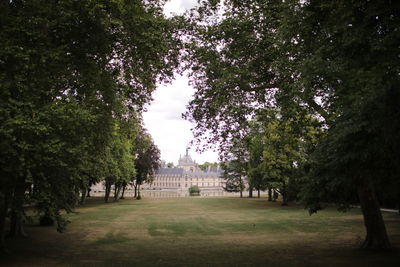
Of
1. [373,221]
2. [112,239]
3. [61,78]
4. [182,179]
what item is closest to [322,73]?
[373,221]

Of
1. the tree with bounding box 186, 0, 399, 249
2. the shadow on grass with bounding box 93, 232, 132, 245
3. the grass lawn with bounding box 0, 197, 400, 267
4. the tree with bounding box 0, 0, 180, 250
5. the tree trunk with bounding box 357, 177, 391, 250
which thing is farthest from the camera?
the shadow on grass with bounding box 93, 232, 132, 245

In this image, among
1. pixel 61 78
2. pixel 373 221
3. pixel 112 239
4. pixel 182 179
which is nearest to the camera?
pixel 61 78

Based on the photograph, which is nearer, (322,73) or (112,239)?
(322,73)

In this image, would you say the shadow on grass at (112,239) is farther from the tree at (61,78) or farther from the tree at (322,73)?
the tree at (322,73)

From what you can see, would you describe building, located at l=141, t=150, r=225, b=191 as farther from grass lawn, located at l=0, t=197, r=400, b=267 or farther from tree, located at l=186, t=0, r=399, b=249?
tree, located at l=186, t=0, r=399, b=249

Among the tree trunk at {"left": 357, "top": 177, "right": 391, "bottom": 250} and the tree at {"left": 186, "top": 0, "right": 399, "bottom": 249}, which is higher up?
the tree at {"left": 186, "top": 0, "right": 399, "bottom": 249}

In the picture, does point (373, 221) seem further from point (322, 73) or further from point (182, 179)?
point (182, 179)

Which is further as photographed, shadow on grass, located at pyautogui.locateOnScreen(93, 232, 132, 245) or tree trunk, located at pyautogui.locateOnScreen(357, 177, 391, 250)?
shadow on grass, located at pyautogui.locateOnScreen(93, 232, 132, 245)

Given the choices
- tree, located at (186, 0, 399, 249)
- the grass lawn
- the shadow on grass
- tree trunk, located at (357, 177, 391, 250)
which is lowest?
the shadow on grass

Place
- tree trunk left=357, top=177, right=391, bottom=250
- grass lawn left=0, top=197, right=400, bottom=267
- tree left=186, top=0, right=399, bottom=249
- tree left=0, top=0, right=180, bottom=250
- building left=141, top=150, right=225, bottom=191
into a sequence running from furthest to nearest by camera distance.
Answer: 1. building left=141, top=150, right=225, bottom=191
2. tree trunk left=357, top=177, right=391, bottom=250
3. grass lawn left=0, top=197, right=400, bottom=267
4. tree left=0, top=0, right=180, bottom=250
5. tree left=186, top=0, right=399, bottom=249

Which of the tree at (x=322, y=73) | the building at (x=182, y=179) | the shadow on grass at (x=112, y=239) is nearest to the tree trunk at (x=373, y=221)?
the tree at (x=322, y=73)

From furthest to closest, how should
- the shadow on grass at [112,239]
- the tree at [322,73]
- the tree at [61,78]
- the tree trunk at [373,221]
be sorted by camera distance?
the shadow on grass at [112,239], the tree trunk at [373,221], the tree at [61,78], the tree at [322,73]

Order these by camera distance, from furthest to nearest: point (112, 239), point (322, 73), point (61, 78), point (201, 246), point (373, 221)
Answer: point (112, 239) < point (201, 246) < point (373, 221) < point (61, 78) < point (322, 73)

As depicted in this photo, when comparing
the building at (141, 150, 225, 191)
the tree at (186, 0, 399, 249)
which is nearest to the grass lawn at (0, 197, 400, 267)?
the tree at (186, 0, 399, 249)
